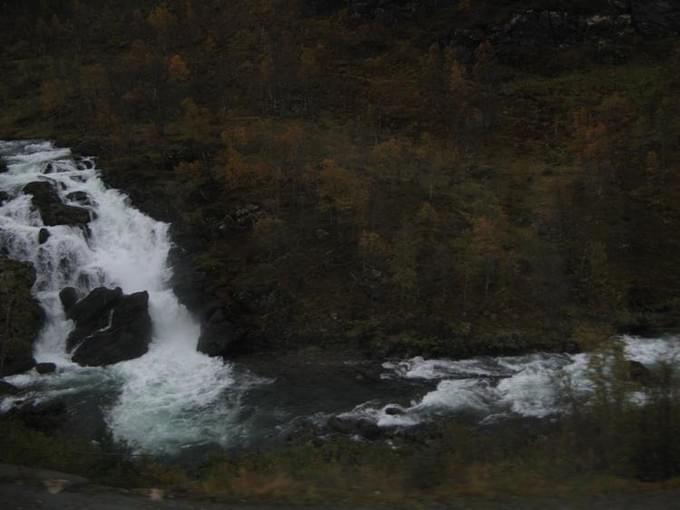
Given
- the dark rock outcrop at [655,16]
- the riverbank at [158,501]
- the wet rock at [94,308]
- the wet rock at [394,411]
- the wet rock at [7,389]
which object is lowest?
the wet rock at [394,411]

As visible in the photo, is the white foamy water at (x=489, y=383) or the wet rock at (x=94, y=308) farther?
the wet rock at (x=94, y=308)

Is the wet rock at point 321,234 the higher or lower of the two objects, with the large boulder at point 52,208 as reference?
lower

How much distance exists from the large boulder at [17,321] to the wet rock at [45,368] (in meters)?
0.43

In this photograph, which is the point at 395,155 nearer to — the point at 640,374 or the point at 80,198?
the point at 80,198

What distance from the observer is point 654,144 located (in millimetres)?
49781

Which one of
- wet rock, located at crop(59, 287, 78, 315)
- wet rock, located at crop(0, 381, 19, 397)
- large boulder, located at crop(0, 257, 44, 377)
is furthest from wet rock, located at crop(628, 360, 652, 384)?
wet rock, located at crop(59, 287, 78, 315)

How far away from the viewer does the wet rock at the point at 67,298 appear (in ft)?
111

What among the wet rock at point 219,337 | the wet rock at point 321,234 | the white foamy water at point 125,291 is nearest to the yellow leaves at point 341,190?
the wet rock at point 321,234

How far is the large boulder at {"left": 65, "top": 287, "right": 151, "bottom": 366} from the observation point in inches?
1232

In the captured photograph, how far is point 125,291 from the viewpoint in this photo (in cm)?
3550

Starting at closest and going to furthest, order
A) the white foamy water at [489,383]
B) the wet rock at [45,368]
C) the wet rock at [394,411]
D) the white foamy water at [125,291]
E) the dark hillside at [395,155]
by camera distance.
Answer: the white foamy water at [489,383] < the wet rock at [394,411] < the white foamy water at [125,291] < the wet rock at [45,368] < the dark hillside at [395,155]

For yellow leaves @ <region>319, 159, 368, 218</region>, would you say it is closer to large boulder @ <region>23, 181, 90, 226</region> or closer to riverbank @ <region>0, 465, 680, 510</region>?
large boulder @ <region>23, 181, 90, 226</region>

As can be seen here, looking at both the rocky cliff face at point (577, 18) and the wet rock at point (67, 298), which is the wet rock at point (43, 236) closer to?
the wet rock at point (67, 298)

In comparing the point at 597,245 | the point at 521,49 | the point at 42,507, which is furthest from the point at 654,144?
the point at 42,507
